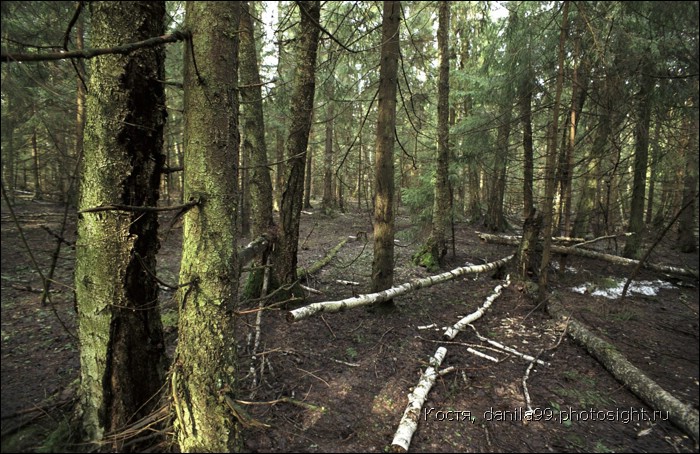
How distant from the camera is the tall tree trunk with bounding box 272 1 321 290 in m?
5.75

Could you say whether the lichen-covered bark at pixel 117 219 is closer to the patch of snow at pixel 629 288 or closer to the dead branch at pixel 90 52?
the dead branch at pixel 90 52

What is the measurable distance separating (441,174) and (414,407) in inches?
295

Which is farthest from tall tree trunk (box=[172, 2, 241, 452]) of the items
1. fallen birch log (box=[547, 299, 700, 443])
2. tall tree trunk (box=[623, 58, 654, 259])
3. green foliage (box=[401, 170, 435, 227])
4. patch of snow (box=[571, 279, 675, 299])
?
green foliage (box=[401, 170, 435, 227])

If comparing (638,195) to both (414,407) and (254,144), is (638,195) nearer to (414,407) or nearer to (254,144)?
(414,407)

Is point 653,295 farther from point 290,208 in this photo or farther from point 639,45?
point 290,208

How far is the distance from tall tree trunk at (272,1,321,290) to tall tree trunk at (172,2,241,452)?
3365 millimetres

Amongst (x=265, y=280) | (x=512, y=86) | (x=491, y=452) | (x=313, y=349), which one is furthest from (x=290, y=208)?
(x=512, y=86)

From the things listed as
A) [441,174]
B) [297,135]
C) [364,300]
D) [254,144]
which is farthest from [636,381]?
[254,144]

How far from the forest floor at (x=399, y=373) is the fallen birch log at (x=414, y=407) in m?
0.11

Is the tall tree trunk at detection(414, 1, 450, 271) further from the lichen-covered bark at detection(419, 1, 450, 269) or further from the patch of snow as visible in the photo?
the patch of snow

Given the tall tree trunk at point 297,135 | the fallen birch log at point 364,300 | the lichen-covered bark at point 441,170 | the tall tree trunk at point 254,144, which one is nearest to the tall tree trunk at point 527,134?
the lichen-covered bark at point 441,170

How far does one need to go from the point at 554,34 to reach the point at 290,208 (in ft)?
26.3

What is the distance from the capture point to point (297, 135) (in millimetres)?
5863

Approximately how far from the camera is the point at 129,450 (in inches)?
104
